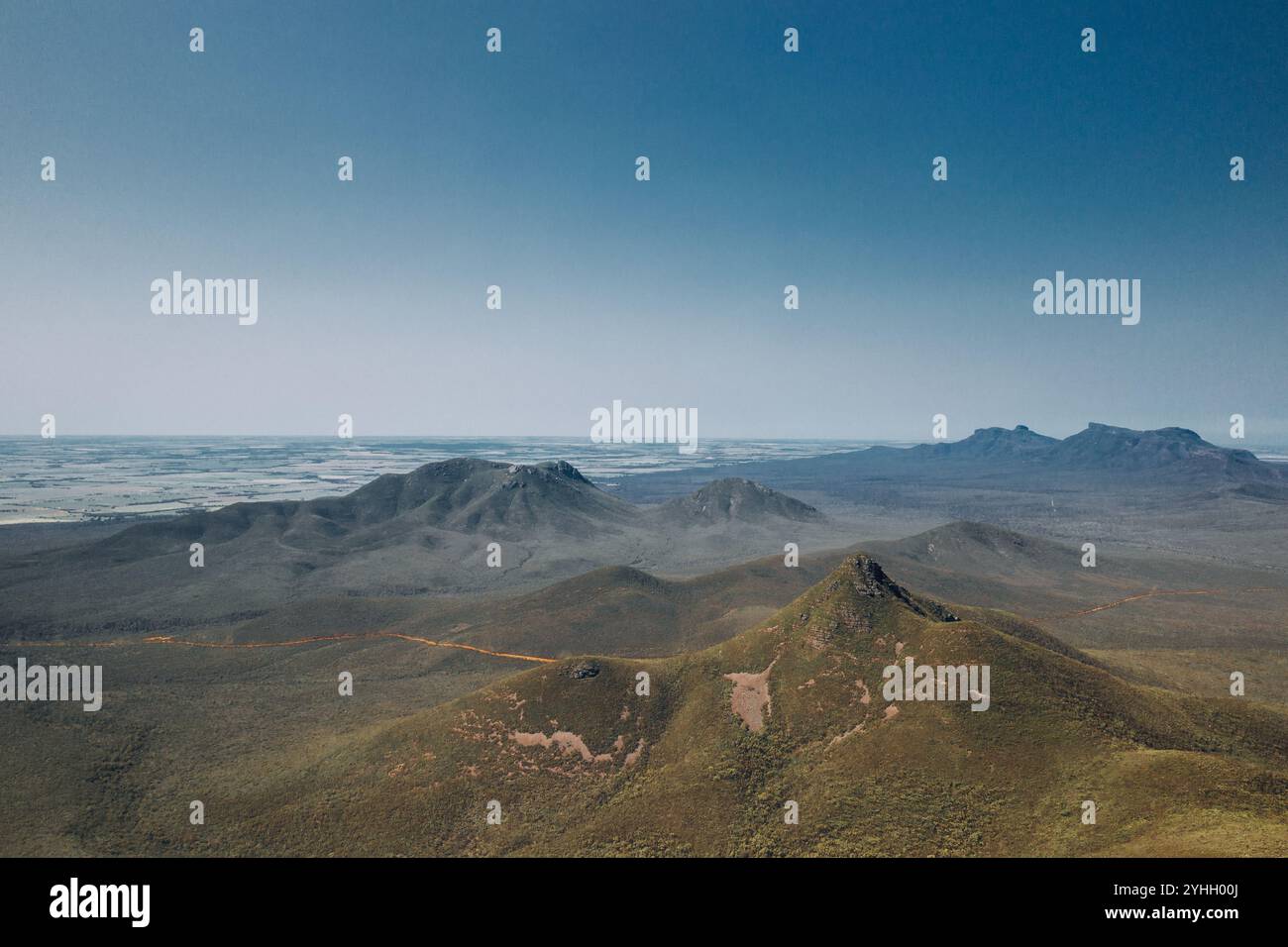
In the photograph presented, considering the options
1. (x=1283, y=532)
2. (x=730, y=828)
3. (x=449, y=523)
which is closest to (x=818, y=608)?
(x=730, y=828)

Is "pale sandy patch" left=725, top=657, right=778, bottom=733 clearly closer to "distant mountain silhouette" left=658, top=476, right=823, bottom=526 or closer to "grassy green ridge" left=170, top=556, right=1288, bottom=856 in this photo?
"grassy green ridge" left=170, top=556, right=1288, bottom=856

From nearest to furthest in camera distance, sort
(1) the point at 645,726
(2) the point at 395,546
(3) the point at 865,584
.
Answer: (1) the point at 645,726 → (3) the point at 865,584 → (2) the point at 395,546

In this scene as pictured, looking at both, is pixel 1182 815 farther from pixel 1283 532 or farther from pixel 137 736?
pixel 1283 532

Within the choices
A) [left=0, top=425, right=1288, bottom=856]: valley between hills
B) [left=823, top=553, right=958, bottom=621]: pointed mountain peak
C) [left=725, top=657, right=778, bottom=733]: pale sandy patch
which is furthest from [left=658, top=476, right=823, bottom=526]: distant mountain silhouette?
[left=725, top=657, right=778, bottom=733]: pale sandy patch

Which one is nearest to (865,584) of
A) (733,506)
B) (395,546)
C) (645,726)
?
(645,726)

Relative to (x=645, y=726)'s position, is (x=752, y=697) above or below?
above

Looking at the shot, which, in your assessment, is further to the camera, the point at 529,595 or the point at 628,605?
the point at 529,595

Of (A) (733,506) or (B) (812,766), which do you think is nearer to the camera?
(B) (812,766)

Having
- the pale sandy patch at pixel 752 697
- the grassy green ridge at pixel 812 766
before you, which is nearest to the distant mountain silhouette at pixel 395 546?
the grassy green ridge at pixel 812 766

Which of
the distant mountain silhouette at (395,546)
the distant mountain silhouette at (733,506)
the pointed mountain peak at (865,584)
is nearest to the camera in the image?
the pointed mountain peak at (865,584)

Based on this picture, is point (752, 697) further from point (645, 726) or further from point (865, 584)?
point (865, 584)

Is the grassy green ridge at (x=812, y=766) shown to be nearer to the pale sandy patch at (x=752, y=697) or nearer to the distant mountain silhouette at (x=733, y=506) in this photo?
the pale sandy patch at (x=752, y=697)
